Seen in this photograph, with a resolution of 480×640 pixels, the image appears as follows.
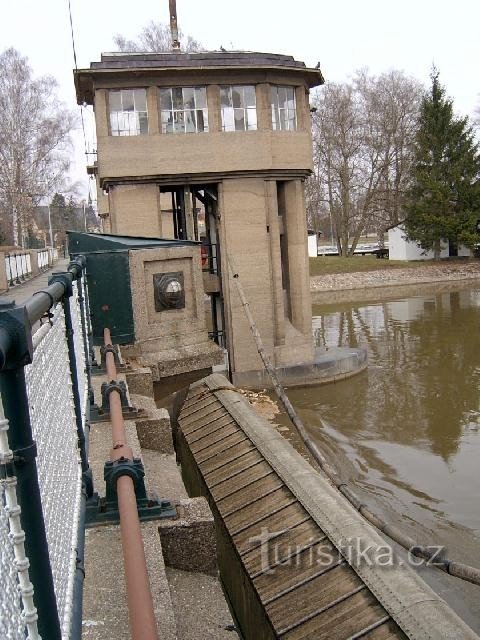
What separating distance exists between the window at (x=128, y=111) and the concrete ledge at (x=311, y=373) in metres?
6.50

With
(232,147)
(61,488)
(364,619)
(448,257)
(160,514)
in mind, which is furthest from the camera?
(448,257)

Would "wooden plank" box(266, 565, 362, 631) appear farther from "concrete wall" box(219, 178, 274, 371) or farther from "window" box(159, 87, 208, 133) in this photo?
"window" box(159, 87, 208, 133)

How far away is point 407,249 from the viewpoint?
48.6 m

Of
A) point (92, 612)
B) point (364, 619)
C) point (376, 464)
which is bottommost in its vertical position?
point (376, 464)

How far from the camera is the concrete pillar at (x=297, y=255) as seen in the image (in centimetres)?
1761

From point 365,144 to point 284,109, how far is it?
33096 millimetres

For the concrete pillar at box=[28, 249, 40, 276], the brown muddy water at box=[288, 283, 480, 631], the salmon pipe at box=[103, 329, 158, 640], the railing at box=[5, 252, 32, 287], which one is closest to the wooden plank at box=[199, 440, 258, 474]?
the brown muddy water at box=[288, 283, 480, 631]

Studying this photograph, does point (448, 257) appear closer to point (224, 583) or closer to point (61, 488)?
point (224, 583)

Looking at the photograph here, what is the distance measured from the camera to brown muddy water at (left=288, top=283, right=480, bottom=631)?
29.0ft

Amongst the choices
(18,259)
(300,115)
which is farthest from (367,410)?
(18,259)

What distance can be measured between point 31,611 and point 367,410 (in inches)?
533

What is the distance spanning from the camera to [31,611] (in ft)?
5.43

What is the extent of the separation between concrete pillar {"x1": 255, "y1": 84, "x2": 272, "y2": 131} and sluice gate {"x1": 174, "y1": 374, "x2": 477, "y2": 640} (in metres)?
9.86

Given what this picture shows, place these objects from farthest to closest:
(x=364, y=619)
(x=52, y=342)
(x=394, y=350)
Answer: (x=394, y=350)
(x=364, y=619)
(x=52, y=342)
